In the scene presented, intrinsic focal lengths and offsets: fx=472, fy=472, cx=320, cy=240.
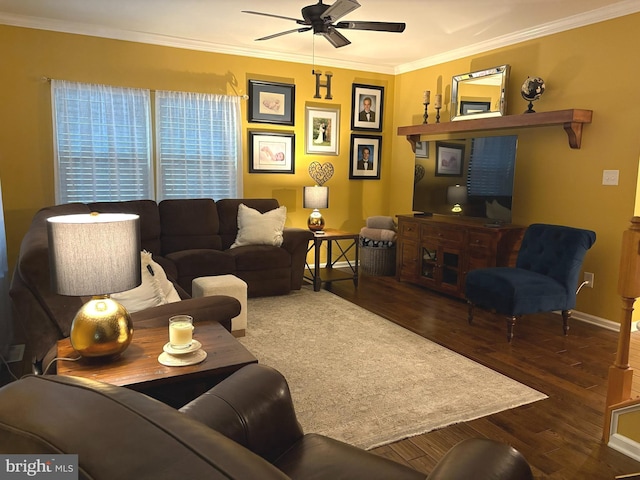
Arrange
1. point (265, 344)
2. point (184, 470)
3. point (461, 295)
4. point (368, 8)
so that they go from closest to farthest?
1. point (184, 470)
2. point (265, 344)
3. point (368, 8)
4. point (461, 295)

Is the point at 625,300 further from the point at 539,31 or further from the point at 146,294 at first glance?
the point at 539,31

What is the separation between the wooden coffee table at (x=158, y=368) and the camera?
169cm

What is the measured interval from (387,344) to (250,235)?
2.00 metres

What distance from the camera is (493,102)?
4.89 metres

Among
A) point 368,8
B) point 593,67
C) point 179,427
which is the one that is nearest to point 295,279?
point 368,8

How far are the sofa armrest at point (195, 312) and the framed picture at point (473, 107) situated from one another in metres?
3.75

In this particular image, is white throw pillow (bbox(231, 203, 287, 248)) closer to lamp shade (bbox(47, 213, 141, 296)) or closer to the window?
the window

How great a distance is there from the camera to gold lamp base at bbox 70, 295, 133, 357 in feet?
5.61

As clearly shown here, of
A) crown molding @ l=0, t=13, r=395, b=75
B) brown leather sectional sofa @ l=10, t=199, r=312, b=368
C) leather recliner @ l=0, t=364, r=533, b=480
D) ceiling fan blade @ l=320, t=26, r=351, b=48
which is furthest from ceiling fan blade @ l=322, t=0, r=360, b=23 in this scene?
leather recliner @ l=0, t=364, r=533, b=480

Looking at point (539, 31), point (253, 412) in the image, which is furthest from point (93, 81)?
point (253, 412)

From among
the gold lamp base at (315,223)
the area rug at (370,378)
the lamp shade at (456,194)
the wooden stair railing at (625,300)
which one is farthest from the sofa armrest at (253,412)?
the lamp shade at (456,194)

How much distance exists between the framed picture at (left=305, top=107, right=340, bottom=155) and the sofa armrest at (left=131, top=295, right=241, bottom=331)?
386cm

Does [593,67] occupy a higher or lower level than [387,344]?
higher

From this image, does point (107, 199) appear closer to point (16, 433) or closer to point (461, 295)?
point (461, 295)
